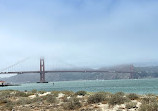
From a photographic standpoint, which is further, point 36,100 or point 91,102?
point 36,100

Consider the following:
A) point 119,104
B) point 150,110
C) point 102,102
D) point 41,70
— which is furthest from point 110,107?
point 41,70

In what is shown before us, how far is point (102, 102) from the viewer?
638 inches

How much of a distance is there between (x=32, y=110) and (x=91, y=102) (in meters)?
4.04

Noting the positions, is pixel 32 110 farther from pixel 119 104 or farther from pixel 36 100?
pixel 119 104

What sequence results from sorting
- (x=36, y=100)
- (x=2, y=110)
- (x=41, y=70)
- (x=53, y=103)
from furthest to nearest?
(x=41, y=70)
(x=36, y=100)
(x=53, y=103)
(x=2, y=110)

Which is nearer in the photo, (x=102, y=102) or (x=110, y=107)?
(x=110, y=107)

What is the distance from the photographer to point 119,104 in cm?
1477

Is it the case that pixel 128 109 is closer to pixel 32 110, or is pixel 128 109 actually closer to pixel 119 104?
pixel 119 104

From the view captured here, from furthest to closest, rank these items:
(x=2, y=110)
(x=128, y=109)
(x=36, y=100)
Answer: (x=36, y=100), (x=2, y=110), (x=128, y=109)

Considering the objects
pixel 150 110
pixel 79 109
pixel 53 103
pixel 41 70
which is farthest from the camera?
pixel 41 70

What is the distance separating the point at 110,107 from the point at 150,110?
2.94 m

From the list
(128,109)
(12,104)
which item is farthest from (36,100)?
(128,109)

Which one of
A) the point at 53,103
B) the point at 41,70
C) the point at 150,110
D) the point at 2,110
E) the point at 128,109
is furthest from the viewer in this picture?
the point at 41,70

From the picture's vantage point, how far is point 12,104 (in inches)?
701
